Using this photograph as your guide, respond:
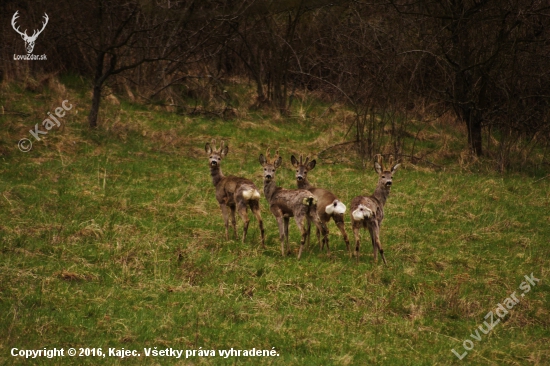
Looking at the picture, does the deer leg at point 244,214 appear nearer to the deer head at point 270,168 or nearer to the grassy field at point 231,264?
the grassy field at point 231,264

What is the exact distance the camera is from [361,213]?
1078 cm

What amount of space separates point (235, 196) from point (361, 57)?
9490 millimetres

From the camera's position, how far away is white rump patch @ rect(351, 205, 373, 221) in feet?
35.3

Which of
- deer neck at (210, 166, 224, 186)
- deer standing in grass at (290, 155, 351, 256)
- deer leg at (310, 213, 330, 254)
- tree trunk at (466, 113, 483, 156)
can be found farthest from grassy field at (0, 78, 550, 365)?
tree trunk at (466, 113, 483, 156)

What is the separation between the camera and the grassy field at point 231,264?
798 centimetres

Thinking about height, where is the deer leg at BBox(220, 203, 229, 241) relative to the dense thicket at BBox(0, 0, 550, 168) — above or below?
below

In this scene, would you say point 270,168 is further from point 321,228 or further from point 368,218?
point 368,218

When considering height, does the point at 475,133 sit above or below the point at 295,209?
above

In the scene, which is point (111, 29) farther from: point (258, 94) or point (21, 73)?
point (258, 94)

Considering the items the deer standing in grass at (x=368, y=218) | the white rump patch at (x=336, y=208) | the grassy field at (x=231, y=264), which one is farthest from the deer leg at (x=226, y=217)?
the deer standing in grass at (x=368, y=218)

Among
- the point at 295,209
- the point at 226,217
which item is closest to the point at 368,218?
the point at 295,209

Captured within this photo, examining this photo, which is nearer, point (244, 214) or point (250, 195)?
point (250, 195)

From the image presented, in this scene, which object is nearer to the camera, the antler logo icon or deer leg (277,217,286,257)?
deer leg (277,217,286,257)

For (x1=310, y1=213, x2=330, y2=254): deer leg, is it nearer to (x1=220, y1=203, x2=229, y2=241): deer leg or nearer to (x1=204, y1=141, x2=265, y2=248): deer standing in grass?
(x1=204, y1=141, x2=265, y2=248): deer standing in grass
